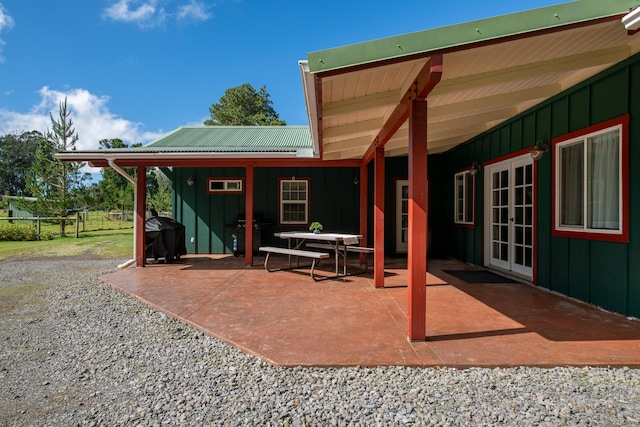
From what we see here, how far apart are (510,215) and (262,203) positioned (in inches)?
221

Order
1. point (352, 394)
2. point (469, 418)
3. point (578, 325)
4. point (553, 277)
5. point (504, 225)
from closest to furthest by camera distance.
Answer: point (469, 418)
point (352, 394)
point (578, 325)
point (553, 277)
point (504, 225)

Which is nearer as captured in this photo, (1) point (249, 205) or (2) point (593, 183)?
(2) point (593, 183)

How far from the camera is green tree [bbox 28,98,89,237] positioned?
1390cm

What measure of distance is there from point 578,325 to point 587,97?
2.53 meters

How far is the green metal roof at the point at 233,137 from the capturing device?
7969 mm

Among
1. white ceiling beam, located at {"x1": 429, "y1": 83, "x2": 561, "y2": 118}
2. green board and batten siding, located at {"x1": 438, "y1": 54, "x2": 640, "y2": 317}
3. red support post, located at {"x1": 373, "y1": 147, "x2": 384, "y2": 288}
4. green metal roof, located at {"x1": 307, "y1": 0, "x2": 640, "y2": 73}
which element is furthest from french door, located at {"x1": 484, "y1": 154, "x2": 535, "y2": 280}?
green metal roof, located at {"x1": 307, "y1": 0, "x2": 640, "y2": 73}

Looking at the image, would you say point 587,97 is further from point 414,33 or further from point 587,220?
point 414,33

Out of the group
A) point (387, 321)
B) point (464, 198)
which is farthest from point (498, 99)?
point (464, 198)

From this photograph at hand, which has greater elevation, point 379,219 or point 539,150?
point 539,150

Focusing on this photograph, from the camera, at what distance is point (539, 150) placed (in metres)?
4.47

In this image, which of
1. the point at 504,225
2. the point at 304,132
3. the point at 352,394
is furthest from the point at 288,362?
the point at 304,132

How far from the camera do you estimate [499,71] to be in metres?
3.13

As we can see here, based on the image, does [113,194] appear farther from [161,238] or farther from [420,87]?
[420,87]

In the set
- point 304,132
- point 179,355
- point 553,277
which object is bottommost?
point 179,355
